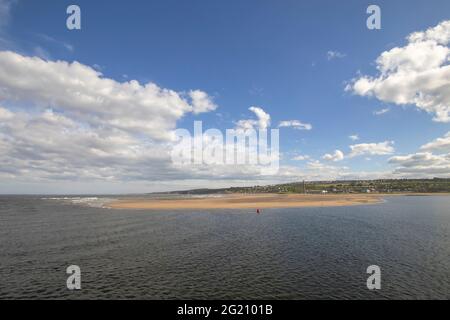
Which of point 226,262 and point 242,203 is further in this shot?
point 242,203

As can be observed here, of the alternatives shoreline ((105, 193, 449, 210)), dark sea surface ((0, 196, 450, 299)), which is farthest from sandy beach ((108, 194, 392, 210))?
dark sea surface ((0, 196, 450, 299))

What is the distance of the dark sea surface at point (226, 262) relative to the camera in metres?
23.5

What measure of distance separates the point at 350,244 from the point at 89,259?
33404mm

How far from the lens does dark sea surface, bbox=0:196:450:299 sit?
77.0ft

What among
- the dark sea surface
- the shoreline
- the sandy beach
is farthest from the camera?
the sandy beach

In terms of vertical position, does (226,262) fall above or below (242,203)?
above

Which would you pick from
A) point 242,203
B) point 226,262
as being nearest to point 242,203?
point 242,203

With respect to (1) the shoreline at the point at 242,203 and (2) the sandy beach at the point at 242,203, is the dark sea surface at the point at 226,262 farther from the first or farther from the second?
(2) the sandy beach at the point at 242,203

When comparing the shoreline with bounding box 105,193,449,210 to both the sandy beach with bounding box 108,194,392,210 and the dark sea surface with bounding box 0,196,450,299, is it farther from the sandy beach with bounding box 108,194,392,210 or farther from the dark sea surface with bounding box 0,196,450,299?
the dark sea surface with bounding box 0,196,450,299

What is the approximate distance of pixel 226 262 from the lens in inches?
1236

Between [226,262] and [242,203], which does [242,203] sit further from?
[226,262]

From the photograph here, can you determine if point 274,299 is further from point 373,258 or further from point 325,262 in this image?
point 373,258
